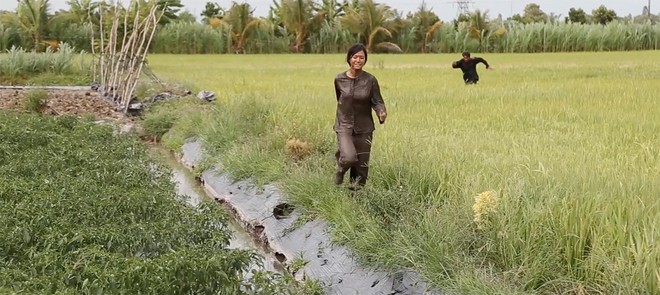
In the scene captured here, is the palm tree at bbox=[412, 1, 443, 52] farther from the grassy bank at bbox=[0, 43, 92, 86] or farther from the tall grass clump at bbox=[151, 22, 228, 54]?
the grassy bank at bbox=[0, 43, 92, 86]

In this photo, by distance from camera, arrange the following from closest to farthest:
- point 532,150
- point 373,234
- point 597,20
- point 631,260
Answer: point 631,260 < point 373,234 < point 532,150 < point 597,20

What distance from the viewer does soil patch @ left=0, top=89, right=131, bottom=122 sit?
36.6ft

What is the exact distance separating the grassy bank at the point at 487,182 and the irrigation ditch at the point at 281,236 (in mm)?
85

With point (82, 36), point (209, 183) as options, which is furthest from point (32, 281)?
point (82, 36)

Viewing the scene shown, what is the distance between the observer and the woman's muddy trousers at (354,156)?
4.70 metres

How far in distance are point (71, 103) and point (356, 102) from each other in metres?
8.20

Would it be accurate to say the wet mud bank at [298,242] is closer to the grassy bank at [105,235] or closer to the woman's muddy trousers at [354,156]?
the grassy bank at [105,235]

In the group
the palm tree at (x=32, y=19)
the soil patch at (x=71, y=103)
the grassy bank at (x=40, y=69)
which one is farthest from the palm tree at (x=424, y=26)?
the soil patch at (x=71, y=103)

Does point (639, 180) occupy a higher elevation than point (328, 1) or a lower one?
lower

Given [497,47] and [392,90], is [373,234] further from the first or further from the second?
[497,47]

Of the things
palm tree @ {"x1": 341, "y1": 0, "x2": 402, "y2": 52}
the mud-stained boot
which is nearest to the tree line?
palm tree @ {"x1": 341, "y1": 0, "x2": 402, "y2": 52}

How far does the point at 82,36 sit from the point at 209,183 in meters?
22.0

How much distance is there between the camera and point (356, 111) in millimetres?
4766

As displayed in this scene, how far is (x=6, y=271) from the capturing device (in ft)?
11.4
